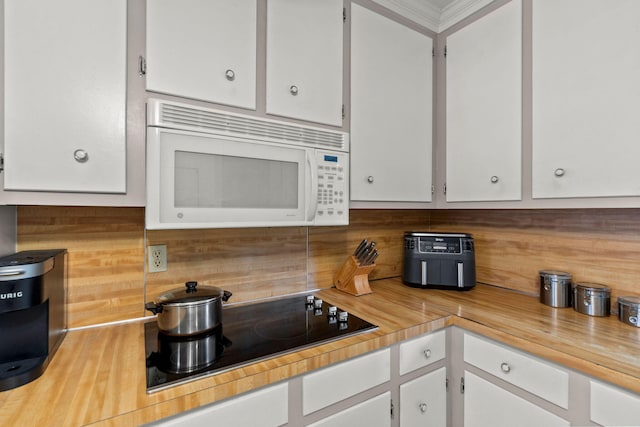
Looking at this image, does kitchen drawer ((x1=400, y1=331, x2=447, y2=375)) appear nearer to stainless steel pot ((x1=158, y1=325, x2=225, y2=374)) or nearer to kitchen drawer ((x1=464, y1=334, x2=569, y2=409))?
kitchen drawer ((x1=464, y1=334, x2=569, y2=409))

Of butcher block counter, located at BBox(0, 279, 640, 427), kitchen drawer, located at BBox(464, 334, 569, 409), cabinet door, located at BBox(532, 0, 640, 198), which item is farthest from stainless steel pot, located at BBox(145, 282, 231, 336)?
cabinet door, located at BBox(532, 0, 640, 198)

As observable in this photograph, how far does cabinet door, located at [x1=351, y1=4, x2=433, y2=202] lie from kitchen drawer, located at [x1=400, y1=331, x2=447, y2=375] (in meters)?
0.64

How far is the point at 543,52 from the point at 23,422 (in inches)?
78.8

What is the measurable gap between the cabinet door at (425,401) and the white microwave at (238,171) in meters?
0.72

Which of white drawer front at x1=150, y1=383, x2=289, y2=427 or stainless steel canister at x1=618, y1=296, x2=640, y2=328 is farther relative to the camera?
stainless steel canister at x1=618, y1=296, x2=640, y2=328

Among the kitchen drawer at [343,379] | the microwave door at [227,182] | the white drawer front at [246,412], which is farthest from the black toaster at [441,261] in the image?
the white drawer front at [246,412]

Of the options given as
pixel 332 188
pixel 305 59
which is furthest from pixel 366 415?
pixel 305 59

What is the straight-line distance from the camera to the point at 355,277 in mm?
1577

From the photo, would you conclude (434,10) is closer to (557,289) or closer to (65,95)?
(557,289)

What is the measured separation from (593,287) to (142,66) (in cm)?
192

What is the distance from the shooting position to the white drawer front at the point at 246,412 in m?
0.77

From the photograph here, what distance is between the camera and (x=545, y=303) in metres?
1.42

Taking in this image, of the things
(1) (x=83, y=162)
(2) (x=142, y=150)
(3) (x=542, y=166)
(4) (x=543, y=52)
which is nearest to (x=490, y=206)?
(3) (x=542, y=166)

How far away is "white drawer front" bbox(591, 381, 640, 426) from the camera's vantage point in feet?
2.75
